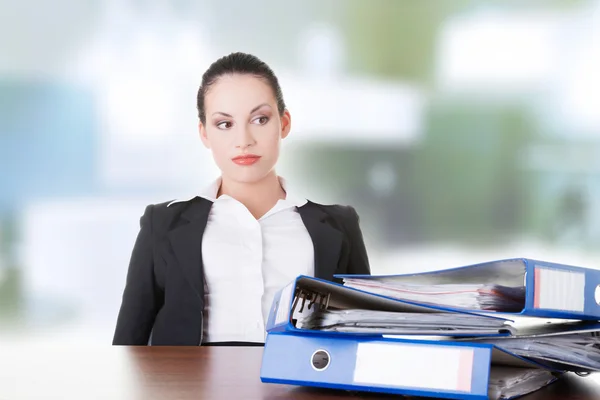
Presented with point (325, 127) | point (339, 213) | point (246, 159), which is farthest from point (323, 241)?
point (325, 127)

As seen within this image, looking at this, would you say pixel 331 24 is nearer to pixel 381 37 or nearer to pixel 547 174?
pixel 381 37

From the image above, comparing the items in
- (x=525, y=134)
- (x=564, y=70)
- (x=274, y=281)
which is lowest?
(x=274, y=281)

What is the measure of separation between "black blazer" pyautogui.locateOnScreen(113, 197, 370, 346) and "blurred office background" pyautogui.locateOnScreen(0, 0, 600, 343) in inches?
66.7

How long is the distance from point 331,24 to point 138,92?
95cm

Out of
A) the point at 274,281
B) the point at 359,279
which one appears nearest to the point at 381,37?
the point at 274,281

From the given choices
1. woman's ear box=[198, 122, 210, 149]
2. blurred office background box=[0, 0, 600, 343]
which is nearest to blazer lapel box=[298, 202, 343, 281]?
woman's ear box=[198, 122, 210, 149]

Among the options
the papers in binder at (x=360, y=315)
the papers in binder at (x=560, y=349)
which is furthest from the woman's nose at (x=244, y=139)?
the papers in binder at (x=560, y=349)

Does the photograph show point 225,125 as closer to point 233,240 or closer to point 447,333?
point 233,240

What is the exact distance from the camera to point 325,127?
362cm

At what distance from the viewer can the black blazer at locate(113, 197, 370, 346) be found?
1.69 metres

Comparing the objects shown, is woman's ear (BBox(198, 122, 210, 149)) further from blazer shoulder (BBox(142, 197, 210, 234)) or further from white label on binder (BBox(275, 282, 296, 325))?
white label on binder (BBox(275, 282, 296, 325))

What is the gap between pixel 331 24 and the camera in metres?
3.70

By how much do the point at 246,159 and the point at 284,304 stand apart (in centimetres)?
123

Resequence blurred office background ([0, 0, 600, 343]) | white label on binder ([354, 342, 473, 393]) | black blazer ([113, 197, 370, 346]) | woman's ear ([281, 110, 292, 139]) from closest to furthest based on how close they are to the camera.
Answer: white label on binder ([354, 342, 473, 393]) → black blazer ([113, 197, 370, 346]) → woman's ear ([281, 110, 292, 139]) → blurred office background ([0, 0, 600, 343])
